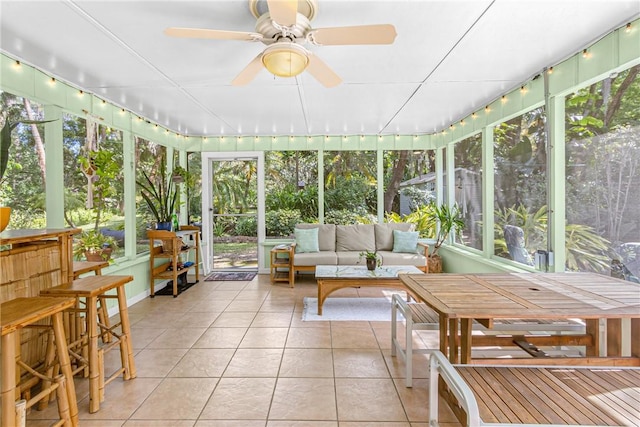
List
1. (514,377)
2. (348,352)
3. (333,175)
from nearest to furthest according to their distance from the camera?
1. (514,377)
2. (348,352)
3. (333,175)

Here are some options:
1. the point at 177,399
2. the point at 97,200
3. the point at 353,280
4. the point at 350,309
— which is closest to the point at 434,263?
the point at 350,309

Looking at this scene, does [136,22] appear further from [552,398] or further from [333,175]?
[333,175]

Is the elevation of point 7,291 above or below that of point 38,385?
above

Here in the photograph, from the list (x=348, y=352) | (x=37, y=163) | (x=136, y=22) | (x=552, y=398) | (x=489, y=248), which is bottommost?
(x=348, y=352)

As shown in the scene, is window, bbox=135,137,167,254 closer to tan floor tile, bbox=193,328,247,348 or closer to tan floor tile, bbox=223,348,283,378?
tan floor tile, bbox=193,328,247,348

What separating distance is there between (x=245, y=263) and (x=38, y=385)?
14.0 ft

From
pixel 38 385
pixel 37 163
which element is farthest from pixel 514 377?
pixel 37 163

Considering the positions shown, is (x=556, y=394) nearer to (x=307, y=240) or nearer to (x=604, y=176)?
(x=604, y=176)

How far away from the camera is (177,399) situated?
88.1 inches

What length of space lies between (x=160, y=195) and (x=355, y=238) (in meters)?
3.31

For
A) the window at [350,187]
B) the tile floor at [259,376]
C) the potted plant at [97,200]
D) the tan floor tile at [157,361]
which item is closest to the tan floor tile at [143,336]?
the tile floor at [259,376]

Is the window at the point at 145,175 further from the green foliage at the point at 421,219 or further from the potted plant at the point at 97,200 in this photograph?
the green foliage at the point at 421,219

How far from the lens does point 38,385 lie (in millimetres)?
2240

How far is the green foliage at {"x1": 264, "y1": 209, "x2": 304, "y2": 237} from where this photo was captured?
6.30 metres
